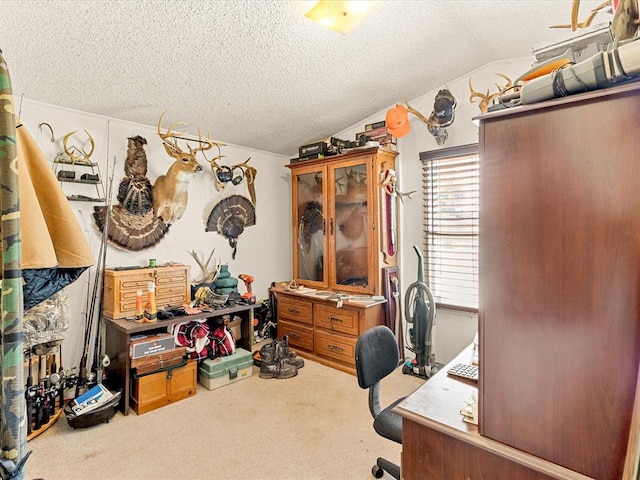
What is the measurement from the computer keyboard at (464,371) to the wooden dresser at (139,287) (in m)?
2.54

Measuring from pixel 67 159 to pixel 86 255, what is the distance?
8.48 feet

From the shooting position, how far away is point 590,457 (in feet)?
2.90

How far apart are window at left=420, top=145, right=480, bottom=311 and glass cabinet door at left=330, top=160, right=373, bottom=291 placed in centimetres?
Result: 64

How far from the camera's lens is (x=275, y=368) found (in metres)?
3.28

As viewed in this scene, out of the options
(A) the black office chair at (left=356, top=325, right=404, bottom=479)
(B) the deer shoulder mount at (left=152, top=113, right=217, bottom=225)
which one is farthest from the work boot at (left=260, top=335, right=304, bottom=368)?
(B) the deer shoulder mount at (left=152, top=113, right=217, bottom=225)

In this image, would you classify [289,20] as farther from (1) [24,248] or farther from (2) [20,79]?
(1) [24,248]

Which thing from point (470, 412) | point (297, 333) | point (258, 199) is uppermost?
point (258, 199)

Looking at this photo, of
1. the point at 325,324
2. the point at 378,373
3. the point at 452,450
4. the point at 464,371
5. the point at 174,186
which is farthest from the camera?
the point at 325,324

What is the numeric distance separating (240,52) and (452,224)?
2.50 meters

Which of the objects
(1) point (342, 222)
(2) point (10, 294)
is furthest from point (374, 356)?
(1) point (342, 222)

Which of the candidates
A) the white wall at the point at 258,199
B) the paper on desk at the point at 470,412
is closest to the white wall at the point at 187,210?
the white wall at the point at 258,199

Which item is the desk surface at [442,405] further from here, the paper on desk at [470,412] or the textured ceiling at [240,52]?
the textured ceiling at [240,52]

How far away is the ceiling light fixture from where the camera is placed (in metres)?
2.08

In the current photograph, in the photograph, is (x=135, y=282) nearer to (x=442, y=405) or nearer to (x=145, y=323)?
(x=145, y=323)
